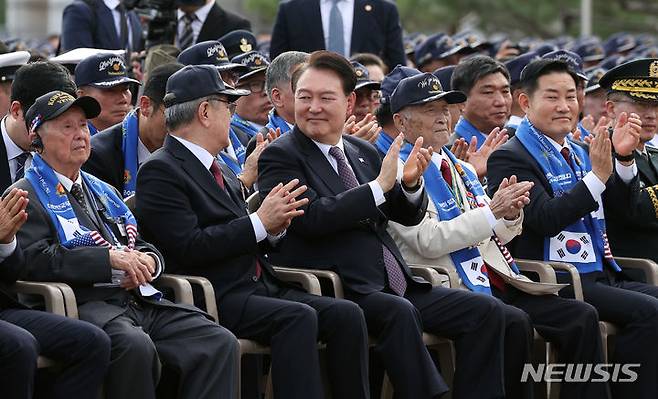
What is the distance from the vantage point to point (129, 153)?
8000 millimetres

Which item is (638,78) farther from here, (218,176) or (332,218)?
(218,176)

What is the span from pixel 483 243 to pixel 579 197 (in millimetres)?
616

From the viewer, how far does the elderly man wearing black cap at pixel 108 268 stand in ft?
20.9

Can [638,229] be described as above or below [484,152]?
below

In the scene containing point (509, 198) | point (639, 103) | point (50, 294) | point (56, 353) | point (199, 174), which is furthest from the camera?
point (639, 103)

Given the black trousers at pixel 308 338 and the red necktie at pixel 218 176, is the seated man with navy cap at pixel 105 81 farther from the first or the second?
the black trousers at pixel 308 338

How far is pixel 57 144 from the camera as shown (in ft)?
22.0

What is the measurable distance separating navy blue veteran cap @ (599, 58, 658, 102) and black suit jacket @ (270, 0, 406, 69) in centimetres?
315

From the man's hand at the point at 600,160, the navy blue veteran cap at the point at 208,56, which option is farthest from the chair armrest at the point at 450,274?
the navy blue veteran cap at the point at 208,56

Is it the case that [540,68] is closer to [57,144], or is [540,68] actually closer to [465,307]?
[465,307]

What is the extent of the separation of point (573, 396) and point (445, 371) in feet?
2.53

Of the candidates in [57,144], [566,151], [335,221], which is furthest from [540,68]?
[57,144]

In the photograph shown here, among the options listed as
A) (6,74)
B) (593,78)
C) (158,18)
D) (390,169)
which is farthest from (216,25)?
(390,169)

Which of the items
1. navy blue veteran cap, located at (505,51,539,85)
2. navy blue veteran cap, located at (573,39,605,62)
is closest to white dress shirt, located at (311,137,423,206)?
navy blue veteran cap, located at (505,51,539,85)
